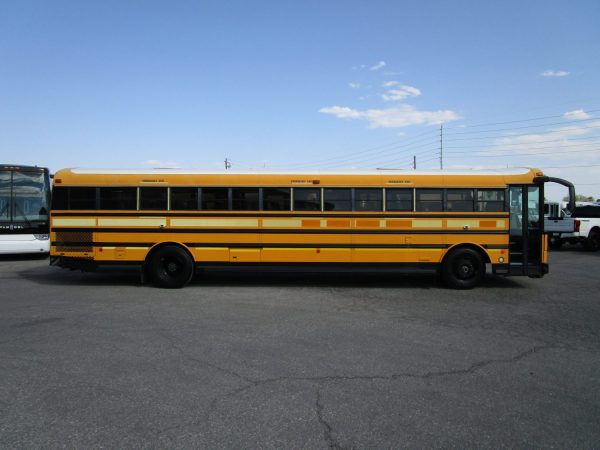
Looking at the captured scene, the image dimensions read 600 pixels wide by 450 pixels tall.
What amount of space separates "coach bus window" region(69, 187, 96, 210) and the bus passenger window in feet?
0.65

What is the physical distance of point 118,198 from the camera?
30.0ft

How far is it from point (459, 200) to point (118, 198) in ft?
24.2

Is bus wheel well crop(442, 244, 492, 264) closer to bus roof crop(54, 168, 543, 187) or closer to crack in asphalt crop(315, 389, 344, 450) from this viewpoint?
bus roof crop(54, 168, 543, 187)

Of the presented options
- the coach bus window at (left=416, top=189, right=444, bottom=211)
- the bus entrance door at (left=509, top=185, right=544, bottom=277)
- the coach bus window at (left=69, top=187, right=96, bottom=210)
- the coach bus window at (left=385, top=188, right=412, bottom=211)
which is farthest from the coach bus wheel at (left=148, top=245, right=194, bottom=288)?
the bus entrance door at (left=509, top=185, right=544, bottom=277)

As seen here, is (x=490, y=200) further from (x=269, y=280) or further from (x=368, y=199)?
(x=269, y=280)

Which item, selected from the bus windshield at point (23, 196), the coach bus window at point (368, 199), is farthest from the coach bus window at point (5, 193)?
Result: the coach bus window at point (368, 199)

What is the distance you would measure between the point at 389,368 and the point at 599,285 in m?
7.87

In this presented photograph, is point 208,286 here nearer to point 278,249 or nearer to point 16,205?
point 278,249

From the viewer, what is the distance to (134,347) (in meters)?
5.09

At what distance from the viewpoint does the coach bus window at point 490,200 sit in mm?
9016

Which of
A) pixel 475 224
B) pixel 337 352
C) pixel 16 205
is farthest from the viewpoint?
pixel 16 205

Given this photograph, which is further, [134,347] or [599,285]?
[599,285]

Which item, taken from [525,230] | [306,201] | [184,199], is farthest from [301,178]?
[525,230]

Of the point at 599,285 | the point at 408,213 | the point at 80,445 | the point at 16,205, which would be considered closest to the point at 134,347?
the point at 80,445
